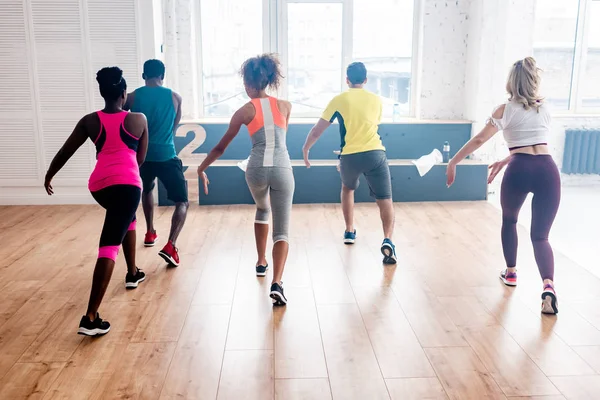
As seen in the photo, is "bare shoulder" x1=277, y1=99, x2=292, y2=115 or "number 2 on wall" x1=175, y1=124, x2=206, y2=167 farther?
Answer: "number 2 on wall" x1=175, y1=124, x2=206, y2=167

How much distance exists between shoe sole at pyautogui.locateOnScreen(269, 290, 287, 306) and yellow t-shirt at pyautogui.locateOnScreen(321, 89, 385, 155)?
4.00 feet

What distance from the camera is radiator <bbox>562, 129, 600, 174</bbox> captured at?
279 inches

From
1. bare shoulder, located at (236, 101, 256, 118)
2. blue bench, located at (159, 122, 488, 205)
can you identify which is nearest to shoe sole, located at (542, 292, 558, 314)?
bare shoulder, located at (236, 101, 256, 118)

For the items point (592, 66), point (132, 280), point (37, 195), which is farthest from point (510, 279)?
point (592, 66)

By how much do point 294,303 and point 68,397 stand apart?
4.55 ft

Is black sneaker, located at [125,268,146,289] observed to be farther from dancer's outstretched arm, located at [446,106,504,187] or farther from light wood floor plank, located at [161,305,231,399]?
→ dancer's outstretched arm, located at [446,106,504,187]

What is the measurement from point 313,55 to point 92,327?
478 centimetres

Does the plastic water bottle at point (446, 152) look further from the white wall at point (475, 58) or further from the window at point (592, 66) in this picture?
the window at point (592, 66)

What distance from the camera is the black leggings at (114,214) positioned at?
3027 mm

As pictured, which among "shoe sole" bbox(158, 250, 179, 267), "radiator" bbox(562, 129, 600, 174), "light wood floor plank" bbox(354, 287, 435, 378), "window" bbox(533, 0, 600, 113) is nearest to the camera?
"light wood floor plank" bbox(354, 287, 435, 378)

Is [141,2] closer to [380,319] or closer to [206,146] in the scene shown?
[206,146]

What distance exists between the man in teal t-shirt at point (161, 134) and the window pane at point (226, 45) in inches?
117

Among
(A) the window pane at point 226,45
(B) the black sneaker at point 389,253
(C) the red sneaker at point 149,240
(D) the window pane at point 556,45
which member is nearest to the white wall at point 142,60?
(A) the window pane at point 226,45

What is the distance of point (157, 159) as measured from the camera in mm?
4090
